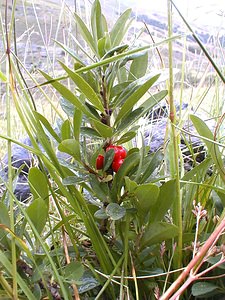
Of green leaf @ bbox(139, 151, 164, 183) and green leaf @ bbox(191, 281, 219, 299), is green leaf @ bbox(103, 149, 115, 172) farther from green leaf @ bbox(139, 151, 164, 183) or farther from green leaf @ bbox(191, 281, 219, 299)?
green leaf @ bbox(191, 281, 219, 299)

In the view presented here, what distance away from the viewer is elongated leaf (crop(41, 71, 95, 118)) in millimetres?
431

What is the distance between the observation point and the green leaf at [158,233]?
45 cm

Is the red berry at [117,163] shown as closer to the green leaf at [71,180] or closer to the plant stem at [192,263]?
the green leaf at [71,180]

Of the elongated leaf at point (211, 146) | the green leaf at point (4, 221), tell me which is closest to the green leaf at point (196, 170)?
the elongated leaf at point (211, 146)

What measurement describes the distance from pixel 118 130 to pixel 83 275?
0.57 feet

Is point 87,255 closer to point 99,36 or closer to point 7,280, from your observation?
point 7,280

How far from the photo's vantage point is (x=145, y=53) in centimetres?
48

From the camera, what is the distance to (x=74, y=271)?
0.44 m

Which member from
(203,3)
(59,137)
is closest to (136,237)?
(59,137)

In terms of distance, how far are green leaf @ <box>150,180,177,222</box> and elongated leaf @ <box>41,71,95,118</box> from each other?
0.39ft

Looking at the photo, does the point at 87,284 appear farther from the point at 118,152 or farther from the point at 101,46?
the point at 101,46

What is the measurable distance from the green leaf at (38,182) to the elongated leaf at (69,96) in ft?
0.30

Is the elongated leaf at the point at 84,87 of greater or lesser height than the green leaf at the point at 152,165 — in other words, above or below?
above

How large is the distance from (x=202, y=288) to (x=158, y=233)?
75mm
